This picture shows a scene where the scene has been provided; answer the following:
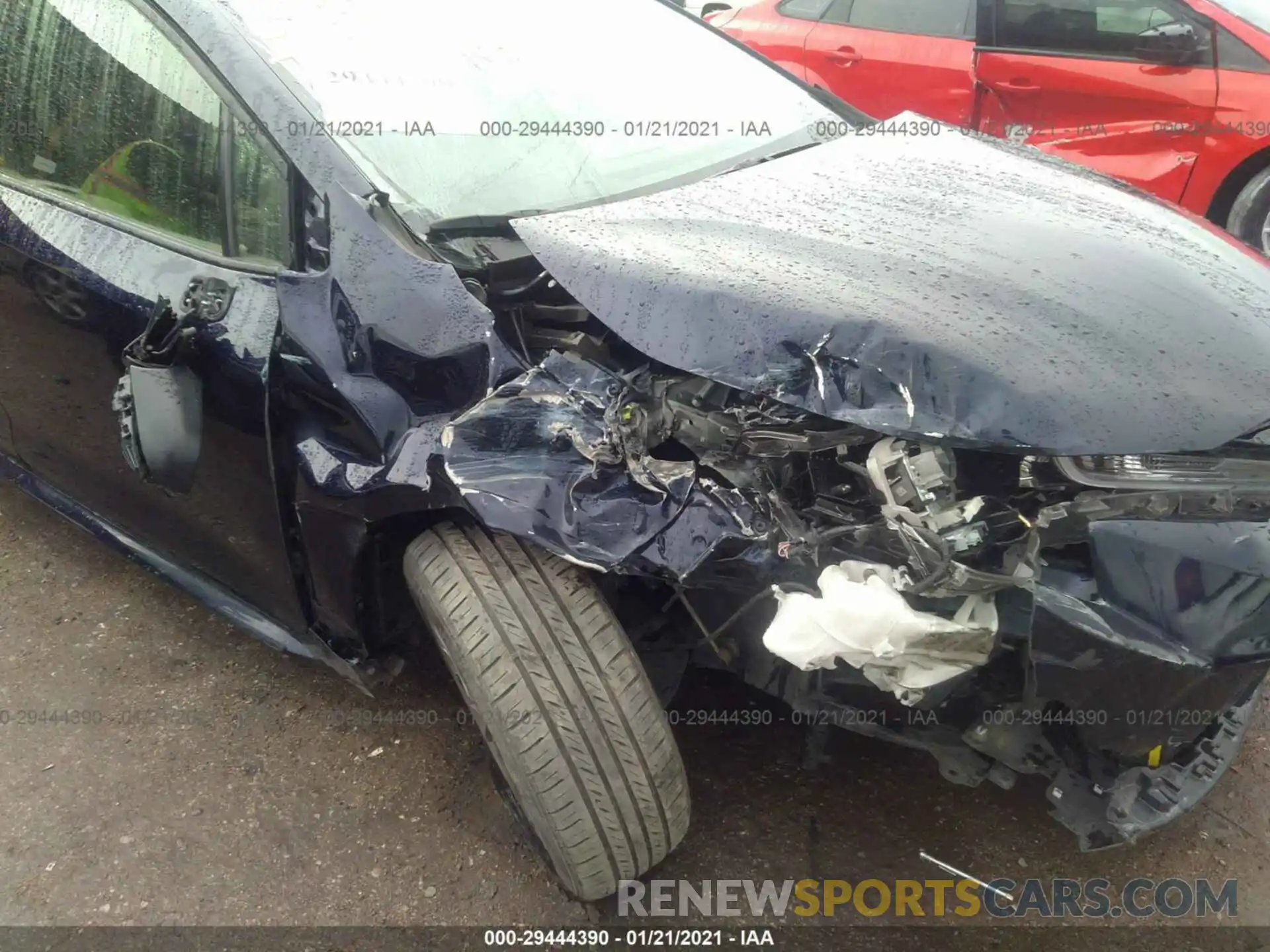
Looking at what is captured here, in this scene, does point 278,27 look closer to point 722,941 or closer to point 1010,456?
point 1010,456

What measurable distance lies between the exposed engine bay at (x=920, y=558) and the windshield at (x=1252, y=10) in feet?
11.0

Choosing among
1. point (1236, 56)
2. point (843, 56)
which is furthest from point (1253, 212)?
point (843, 56)

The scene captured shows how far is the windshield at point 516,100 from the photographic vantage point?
6.58ft

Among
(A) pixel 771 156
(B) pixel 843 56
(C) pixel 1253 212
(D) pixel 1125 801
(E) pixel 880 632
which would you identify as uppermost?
(A) pixel 771 156

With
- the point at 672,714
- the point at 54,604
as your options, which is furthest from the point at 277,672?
the point at 672,714

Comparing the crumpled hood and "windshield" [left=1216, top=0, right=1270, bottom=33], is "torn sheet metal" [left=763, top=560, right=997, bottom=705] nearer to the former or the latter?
the crumpled hood

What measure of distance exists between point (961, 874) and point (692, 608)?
2.65 ft

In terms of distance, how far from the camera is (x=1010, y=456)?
5.16ft

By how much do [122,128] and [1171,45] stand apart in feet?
12.8

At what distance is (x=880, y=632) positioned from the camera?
1.45 m

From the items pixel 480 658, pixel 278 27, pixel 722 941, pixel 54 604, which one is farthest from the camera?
pixel 54 604

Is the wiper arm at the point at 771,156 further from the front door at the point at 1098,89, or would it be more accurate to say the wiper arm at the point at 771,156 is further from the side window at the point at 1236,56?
the side window at the point at 1236,56

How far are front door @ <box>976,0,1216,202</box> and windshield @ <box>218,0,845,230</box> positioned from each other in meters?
2.08

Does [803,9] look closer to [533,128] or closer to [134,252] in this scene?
[533,128]
